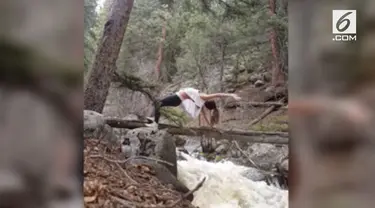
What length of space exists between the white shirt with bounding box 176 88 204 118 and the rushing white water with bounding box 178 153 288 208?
0.65 feet

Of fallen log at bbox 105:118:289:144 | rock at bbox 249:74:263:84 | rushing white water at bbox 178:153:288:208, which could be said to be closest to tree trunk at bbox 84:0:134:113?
fallen log at bbox 105:118:289:144

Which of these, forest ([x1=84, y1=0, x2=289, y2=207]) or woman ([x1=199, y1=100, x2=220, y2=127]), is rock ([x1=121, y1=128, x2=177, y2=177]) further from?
woman ([x1=199, y1=100, x2=220, y2=127])

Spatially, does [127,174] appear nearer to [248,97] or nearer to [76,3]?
[248,97]

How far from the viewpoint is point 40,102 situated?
1.79 meters

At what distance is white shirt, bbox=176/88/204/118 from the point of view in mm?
1814

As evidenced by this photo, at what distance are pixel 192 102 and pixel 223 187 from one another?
1.27 ft

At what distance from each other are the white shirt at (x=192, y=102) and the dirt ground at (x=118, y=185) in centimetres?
31

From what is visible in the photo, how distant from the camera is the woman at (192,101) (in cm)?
181

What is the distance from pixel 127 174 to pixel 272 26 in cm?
88

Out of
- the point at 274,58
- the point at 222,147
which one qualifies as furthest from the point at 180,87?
the point at 274,58

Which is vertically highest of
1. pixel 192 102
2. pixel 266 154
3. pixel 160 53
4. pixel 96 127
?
pixel 160 53

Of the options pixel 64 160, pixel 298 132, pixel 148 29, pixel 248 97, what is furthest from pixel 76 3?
pixel 298 132

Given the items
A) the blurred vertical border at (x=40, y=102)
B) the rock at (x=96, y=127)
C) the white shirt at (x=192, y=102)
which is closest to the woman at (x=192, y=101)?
the white shirt at (x=192, y=102)

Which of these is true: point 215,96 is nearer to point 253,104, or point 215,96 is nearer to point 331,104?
point 253,104
